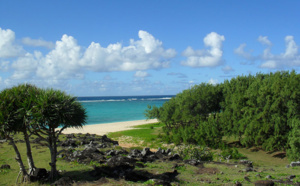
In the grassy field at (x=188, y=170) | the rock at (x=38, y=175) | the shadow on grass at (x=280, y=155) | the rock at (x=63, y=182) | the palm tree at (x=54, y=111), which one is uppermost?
the palm tree at (x=54, y=111)

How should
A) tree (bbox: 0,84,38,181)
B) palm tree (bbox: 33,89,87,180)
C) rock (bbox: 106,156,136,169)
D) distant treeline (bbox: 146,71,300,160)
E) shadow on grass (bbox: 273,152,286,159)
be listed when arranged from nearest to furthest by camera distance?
tree (bbox: 0,84,38,181) → palm tree (bbox: 33,89,87,180) → rock (bbox: 106,156,136,169) → distant treeline (bbox: 146,71,300,160) → shadow on grass (bbox: 273,152,286,159)

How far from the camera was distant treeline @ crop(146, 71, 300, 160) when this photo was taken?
2491cm

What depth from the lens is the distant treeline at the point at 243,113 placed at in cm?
2491

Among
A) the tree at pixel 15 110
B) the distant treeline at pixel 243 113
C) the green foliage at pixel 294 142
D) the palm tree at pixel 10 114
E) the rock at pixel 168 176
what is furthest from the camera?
the distant treeline at pixel 243 113

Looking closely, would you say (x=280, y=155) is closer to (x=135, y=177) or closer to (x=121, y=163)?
(x=121, y=163)

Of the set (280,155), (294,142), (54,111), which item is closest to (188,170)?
(54,111)

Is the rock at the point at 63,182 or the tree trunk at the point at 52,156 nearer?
the rock at the point at 63,182

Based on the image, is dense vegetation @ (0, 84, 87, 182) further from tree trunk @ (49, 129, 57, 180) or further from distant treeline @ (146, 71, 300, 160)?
distant treeline @ (146, 71, 300, 160)

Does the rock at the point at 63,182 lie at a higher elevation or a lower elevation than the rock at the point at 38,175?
lower

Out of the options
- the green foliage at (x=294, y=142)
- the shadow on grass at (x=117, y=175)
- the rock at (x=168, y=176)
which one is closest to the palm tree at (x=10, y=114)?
the shadow on grass at (x=117, y=175)

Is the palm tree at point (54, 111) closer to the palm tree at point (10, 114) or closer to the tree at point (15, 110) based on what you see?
the tree at point (15, 110)

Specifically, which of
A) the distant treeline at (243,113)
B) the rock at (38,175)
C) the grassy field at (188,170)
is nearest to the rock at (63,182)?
the grassy field at (188,170)

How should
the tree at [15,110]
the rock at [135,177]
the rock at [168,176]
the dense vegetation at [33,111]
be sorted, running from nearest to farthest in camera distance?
the tree at [15,110] → the dense vegetation at [33,111] → the rock at [135,177] → the rock at [168,176]

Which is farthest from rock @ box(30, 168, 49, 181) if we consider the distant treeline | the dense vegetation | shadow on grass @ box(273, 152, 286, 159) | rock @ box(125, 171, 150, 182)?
shadow on grass @ box(273, 152, 286, 159)
